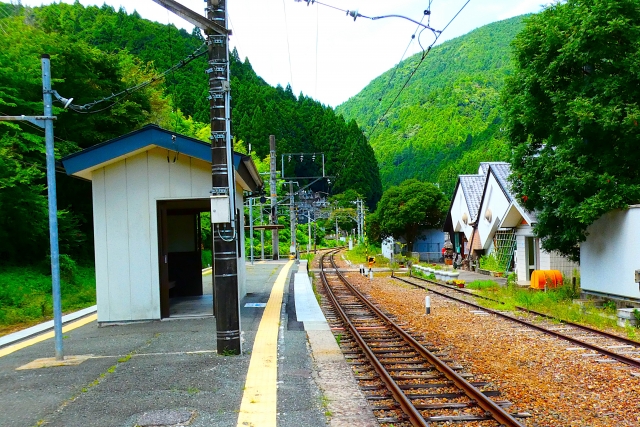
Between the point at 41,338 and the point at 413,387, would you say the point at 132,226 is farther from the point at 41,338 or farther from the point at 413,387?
the point at 413,387

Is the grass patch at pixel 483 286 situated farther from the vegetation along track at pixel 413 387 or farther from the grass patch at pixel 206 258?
the grass patch at pixel 206 258

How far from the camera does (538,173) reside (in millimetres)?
14969

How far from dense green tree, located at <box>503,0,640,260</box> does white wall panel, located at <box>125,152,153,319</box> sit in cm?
908

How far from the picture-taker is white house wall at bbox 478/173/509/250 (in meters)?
26.0

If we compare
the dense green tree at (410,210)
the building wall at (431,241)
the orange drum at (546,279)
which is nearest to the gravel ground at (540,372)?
the orange drum at (546,279)

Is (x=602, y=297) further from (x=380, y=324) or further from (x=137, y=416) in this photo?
(x=137, y=416)

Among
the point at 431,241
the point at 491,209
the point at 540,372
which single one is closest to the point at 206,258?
the point at 491,209

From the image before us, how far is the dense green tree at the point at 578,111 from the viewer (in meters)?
12.6

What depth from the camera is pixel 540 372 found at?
307 inches

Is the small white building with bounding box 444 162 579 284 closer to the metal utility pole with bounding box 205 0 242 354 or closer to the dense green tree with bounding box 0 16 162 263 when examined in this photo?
the metal utility pole with bounding box 205 0 242 354

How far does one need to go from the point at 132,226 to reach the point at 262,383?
19.5 ft

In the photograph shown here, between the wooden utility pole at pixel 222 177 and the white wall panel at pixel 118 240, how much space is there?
4.11 meters

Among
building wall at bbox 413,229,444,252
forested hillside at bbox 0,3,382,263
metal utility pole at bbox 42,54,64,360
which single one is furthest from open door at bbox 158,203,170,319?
building wall at bbox 413,229,444,252

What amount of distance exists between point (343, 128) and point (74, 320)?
63463 millimetres
